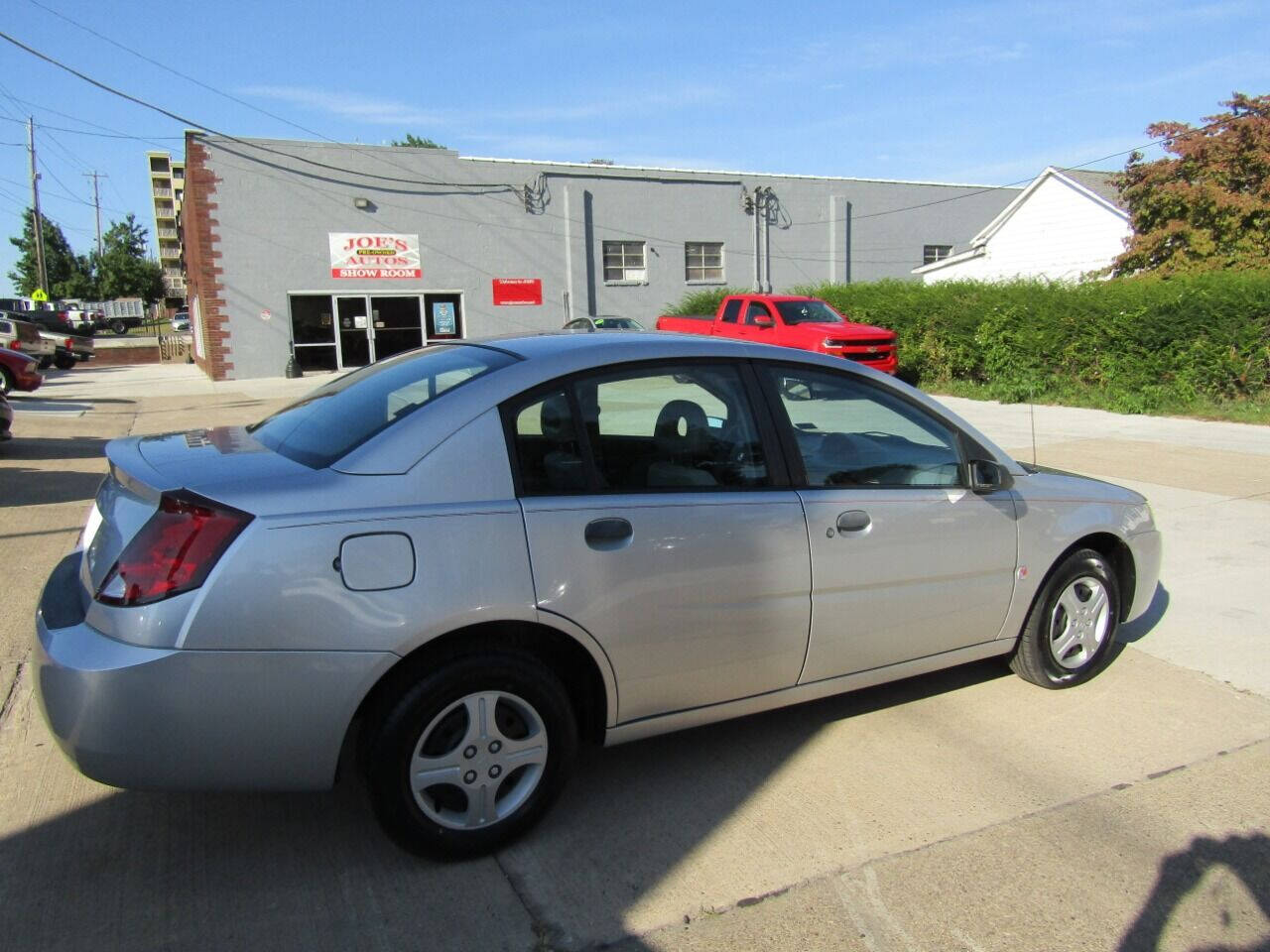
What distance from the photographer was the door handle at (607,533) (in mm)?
3037

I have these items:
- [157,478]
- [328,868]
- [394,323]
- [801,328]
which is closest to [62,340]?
[394,323]

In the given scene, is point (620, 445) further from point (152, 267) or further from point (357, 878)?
point (152, 267)

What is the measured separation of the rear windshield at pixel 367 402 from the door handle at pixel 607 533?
0.66m

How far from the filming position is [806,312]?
1906 cm

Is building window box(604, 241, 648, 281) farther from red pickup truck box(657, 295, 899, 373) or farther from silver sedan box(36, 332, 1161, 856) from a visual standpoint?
silver sedan box(36, 332, 1161, 856)

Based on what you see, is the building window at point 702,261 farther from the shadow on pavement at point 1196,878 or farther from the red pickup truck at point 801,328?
the shadow on pavement at point 1196,878

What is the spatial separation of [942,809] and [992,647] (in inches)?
39.6

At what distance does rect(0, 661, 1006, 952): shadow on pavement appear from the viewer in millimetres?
2678

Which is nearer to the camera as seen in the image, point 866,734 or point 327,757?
point 327,757

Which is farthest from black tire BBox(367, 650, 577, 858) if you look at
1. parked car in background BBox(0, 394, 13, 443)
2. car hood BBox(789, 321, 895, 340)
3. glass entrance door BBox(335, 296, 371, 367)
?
glass entrance door BBox(335, 296, 371, 367)

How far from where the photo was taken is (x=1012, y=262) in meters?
29.7

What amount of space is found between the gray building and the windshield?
1251 cm

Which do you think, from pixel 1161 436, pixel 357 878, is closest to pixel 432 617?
pixel 357 878

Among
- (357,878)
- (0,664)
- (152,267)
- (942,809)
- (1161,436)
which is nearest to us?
(357,878)
